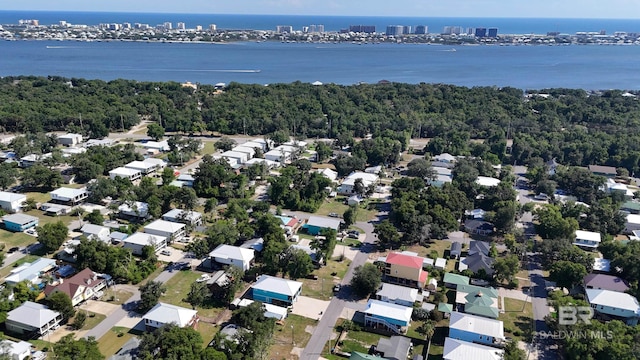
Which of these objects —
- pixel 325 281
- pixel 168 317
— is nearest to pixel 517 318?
pixel 325 281

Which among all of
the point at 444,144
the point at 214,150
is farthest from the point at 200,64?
the point at 444,144

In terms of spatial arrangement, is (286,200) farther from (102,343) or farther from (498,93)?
(498,93)

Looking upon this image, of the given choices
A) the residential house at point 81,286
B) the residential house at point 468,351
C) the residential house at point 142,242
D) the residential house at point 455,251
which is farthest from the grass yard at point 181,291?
the residential house at point 455,251

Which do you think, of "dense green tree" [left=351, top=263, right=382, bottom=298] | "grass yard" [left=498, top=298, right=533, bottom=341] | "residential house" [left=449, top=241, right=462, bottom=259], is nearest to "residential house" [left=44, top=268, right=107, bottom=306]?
"dense green tree" [left=351, top=263, right=382, bottom=298]

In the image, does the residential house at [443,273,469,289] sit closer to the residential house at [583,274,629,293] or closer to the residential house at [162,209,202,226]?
the residential house at [583,274,629,293]

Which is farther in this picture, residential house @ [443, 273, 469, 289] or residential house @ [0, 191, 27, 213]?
residential house @ [0, 191, 27, 213]

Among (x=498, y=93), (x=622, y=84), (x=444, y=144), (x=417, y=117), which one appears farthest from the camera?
(x=622, y=84)
